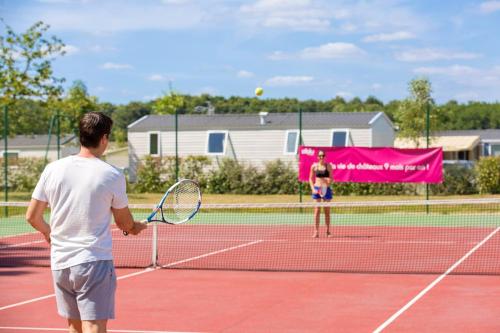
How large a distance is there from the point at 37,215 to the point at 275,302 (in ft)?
13.8

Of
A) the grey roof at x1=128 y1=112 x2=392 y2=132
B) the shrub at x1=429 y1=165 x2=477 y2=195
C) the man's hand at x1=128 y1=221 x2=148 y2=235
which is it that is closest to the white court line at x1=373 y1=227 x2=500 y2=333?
the man's hand at x1=128 y1=221 x2=148 y2=235

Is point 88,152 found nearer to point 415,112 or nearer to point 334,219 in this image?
point 334,219

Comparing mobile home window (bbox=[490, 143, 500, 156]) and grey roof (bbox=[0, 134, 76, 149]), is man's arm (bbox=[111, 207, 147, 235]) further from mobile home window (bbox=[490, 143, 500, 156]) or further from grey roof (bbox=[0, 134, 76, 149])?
mobile home window (bbox=[490, 143, 500, 156])

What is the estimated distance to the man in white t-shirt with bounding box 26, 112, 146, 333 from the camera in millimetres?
4598

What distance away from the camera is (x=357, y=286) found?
963cm

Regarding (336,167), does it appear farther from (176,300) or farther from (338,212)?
(176,300)

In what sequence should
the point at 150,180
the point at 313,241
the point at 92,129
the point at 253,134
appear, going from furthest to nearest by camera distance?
1. the point at 253,134
2. the point at 150,180
3. the point at 313,241
4. the point at 92,129

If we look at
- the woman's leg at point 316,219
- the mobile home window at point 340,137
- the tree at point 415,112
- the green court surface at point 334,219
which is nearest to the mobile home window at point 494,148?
the tree at point 415,112

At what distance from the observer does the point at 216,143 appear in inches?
1260

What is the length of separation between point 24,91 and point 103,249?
2117cm

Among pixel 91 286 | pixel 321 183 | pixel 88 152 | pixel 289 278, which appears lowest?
pixel 289 278

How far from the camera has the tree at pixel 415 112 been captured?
41531 millimetres

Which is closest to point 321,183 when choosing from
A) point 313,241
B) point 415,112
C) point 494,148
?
point 313,241

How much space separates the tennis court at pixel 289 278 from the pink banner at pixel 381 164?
1244mm
